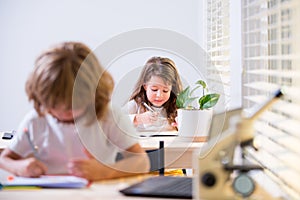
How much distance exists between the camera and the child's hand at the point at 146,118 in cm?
252

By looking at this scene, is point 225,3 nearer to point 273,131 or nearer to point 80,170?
point 273,131

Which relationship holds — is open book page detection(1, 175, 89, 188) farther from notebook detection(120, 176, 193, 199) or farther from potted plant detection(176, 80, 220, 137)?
potted plant detection(176, 80, 220, 137)

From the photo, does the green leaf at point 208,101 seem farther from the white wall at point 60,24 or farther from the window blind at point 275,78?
the white wall at point 60,24

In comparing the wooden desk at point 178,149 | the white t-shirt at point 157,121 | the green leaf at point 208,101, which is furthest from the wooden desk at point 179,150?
the white t-shirt at point 157,121

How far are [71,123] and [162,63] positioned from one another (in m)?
1.50

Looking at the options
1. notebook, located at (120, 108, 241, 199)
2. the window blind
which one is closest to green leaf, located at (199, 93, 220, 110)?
the window blind

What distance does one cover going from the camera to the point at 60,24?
3717 millimetres

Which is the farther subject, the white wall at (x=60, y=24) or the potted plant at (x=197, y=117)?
the white wall at (x=60, y=24)

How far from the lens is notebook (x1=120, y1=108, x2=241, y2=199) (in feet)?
4.00

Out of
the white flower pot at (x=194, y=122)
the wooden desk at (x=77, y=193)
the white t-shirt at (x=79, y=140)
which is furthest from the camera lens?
the white flower pot at (x=194, y=122)

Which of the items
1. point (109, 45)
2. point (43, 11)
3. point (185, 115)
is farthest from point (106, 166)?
point (43, 11)

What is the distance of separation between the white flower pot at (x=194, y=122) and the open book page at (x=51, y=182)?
0.99m

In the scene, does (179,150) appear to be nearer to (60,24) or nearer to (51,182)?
(51,182)

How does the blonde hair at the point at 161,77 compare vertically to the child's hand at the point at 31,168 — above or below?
above
